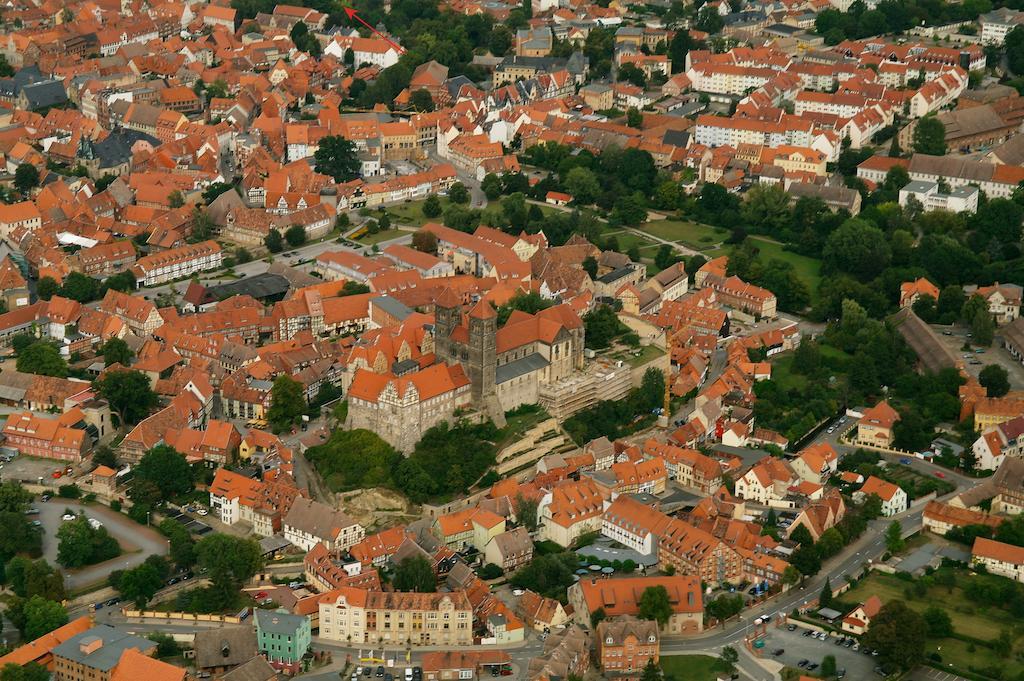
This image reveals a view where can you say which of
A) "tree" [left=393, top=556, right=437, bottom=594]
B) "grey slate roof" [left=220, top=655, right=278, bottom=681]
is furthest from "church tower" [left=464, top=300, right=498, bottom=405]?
"grey slate roof" [left=220, top=655, right=278, bottom=681]

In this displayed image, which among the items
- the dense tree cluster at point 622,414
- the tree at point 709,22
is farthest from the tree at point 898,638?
the tree at point 709,22

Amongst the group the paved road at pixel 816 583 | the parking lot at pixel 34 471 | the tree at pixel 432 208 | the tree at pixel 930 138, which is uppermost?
the tree at pixel 930 138

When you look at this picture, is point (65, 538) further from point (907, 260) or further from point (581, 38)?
point (581, 38)

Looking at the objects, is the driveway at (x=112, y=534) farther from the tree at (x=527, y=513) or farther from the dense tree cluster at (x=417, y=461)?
the tree at (x=527, y=513)

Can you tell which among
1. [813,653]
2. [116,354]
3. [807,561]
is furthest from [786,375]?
[116,354]

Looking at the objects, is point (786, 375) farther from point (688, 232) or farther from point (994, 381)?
point (688, 232)

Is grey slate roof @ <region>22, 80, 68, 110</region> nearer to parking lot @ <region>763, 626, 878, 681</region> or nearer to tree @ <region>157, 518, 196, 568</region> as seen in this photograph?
tree @ <region>157, 518, 196, 568</region>
